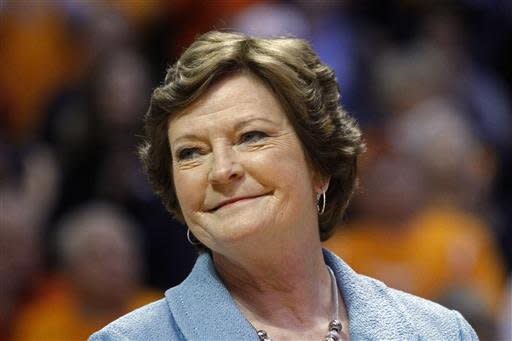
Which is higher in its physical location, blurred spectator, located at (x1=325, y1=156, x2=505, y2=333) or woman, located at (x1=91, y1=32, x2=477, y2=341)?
woman, located at (x1=91, y1=32, x2=477, y2=341)

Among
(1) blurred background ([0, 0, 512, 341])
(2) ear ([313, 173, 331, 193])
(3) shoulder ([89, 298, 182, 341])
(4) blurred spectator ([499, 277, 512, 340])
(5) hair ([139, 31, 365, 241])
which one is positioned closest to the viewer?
(3) shoulder ([89, 298, 182, 341])

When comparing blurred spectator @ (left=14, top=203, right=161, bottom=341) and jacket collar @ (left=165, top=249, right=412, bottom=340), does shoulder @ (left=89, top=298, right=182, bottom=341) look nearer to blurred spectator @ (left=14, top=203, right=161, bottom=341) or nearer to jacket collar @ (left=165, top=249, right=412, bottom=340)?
jacket collar @ (left=165, top=249, right=412, bottom=340)

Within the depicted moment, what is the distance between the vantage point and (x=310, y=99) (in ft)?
8.50

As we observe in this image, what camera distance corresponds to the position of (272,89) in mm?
2549

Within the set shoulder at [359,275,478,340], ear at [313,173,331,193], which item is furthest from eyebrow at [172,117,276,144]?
shoulder at [359,275,478,340]

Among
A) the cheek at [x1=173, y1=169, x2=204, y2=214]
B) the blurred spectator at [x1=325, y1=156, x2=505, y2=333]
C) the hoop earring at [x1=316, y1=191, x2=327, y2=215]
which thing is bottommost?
the blurred spectator at [x1=325, y1=156, x2=505, y2=333]

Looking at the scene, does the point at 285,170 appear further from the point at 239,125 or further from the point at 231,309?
the point at 231,309

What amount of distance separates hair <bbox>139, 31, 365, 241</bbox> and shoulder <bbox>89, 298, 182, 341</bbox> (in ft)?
0.78

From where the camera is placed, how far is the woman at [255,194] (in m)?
2.48

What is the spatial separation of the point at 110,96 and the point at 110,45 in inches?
19.1

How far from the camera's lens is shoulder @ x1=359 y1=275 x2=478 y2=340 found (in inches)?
105

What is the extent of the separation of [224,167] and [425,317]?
0.58 metres

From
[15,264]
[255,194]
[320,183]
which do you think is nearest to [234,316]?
[255,194]

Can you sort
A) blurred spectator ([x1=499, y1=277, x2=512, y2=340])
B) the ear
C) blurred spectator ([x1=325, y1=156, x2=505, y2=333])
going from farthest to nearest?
blurred spectator ([x1=325, y1=156, x2=505, y2=333])
blurred spectator ([x1=499, y1=277, x2=512, y2=340])
the ear
